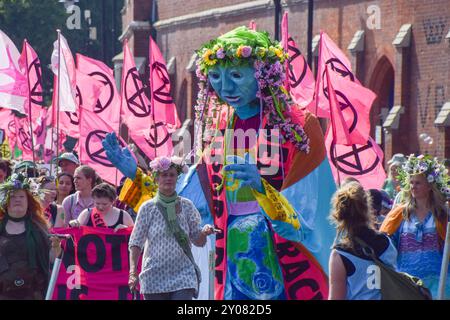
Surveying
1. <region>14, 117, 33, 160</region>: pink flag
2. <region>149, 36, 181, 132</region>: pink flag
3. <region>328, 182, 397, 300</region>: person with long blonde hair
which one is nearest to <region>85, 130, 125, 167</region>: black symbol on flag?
<region>149, 36, 181, 132</region>: pink flag

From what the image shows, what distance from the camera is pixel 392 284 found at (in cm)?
866

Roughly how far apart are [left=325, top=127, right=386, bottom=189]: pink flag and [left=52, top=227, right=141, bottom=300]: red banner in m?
3.47

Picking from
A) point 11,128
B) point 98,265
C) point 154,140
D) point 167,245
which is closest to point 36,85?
point 154,140

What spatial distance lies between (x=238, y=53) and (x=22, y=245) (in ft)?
6.44

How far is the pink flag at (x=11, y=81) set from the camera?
2123cm

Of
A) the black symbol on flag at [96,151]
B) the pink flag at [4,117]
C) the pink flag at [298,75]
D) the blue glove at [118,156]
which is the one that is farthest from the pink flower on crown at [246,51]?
the pink flag at [4,117]

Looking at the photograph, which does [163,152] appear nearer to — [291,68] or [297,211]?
[291,68]

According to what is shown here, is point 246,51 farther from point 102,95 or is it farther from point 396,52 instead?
point 396,52

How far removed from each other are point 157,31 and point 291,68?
29.9m

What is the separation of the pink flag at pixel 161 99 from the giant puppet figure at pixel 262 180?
10.8m

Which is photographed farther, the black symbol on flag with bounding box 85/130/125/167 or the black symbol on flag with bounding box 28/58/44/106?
the black symbol on flag with bounding box 28/58/44/106

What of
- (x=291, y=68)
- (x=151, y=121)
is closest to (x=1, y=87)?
(x=151, y=121)

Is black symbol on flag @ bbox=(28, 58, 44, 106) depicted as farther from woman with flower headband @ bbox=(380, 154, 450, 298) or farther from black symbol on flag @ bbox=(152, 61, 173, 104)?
woman with flower headband @ bbox=(380, 154, 450, 298)

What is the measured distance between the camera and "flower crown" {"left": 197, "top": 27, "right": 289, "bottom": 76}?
10.1 meters
